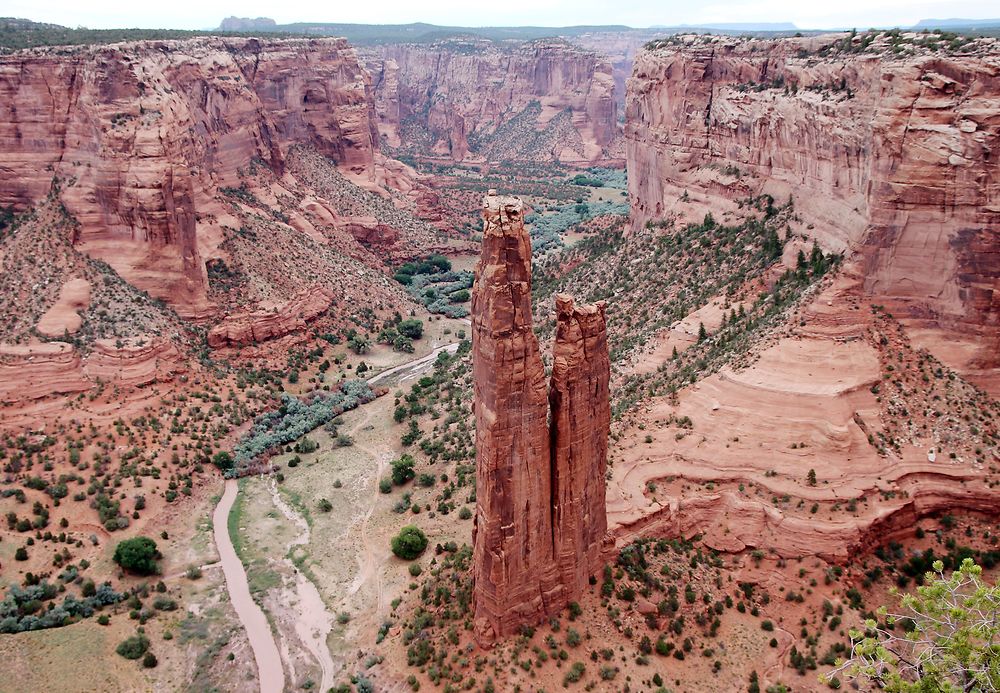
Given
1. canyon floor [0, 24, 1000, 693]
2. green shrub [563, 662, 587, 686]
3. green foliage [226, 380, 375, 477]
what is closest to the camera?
green shrub [563, 662, 587, 686]

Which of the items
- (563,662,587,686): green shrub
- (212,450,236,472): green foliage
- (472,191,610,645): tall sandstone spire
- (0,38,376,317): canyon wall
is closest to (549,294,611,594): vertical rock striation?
(472,191,610,645): tall sandstone spire

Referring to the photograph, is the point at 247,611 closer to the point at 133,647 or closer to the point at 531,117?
the point at 133,647

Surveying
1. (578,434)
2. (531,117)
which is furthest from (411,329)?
(531,117)

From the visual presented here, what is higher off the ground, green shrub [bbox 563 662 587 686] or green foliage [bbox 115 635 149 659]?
green shrub [bbox 563 662 587 686]

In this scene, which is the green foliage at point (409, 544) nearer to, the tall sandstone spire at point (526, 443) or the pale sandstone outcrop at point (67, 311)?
the tall sandstone spire at point (526, 443)

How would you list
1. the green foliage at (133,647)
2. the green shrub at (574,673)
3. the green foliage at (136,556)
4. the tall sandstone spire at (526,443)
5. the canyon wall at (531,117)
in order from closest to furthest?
the tall sandstone spire at (526,443) < the green shrub at (574,673) < the green foliage at (133,647) < the green foliage at (136,556) < the canyon wall at (531,117)

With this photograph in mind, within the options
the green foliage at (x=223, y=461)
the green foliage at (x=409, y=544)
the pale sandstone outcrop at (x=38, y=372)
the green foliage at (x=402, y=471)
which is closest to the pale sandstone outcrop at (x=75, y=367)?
the pale sandstone outcrop at (x=38, y=372)

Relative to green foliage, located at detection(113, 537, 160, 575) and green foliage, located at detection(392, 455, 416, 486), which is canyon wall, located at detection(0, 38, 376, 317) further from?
green foliage, located at detection(113, 537, 160, 575)
